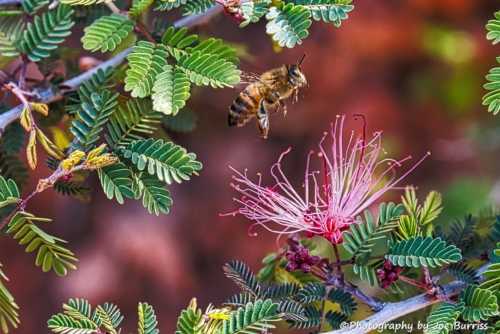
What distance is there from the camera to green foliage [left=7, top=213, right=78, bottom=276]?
84 centimetres

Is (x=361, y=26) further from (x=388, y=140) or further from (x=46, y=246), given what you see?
(x=46, y=246)

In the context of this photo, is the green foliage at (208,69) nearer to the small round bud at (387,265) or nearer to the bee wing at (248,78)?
the bee wing at (248,78)

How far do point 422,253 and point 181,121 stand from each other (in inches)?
28.9

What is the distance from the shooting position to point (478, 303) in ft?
2.66

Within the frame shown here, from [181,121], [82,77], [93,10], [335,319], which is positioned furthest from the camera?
[181,121]

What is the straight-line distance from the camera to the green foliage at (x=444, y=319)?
0.80m

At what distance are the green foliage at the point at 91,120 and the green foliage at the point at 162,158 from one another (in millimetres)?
73

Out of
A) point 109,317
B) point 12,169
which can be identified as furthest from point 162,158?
point 12,169

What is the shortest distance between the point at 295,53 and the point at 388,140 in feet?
2.10

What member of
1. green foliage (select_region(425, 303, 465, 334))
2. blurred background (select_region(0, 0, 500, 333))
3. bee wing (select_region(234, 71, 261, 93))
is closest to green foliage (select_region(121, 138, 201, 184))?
bee wing (select_region(234, 71, 261, 93))

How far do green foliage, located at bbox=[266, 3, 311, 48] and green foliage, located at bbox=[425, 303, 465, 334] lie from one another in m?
0.51

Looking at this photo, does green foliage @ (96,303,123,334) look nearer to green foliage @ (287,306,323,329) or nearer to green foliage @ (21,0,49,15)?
green foliage @ (287,306,323,329)

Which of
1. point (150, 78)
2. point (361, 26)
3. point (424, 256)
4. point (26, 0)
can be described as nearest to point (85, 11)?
point (26, 0)

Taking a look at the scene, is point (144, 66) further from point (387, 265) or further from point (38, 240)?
point (387, 265)
